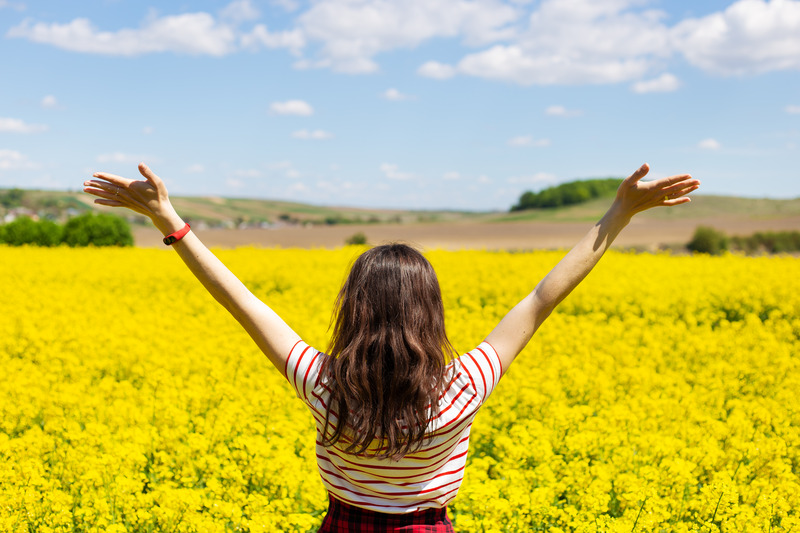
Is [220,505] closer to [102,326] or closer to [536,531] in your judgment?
[536,531]

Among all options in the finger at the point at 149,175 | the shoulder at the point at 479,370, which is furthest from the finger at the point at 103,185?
the shoulder at the point at 479,370

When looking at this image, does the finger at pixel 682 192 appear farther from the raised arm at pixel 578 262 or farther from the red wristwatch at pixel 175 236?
the red wristwatch at pixel 175 236

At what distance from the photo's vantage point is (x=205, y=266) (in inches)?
73.5

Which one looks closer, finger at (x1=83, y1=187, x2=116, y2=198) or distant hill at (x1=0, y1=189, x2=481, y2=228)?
finger at (x1=83, y1=187, x2=116, y2=198)

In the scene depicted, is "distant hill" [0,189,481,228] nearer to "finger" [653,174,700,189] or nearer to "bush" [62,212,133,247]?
"bush" [62,212,133,247]

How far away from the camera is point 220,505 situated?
10.5 ft

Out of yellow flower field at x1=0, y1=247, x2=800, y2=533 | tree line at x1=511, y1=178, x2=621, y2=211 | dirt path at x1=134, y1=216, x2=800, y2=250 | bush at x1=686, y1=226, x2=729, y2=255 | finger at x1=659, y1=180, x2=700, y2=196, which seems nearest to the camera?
finger at x1=659, y1=180, x2=700, y2=196

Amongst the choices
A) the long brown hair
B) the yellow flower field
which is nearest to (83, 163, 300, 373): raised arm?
→ the long brown hair

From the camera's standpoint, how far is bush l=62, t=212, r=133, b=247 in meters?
→ 19.4

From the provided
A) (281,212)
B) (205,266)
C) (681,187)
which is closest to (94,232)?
(205,266)

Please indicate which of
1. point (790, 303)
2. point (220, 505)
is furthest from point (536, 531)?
point (790, 303)

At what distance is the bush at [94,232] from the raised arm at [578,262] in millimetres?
19655

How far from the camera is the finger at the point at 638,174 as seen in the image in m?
1.93

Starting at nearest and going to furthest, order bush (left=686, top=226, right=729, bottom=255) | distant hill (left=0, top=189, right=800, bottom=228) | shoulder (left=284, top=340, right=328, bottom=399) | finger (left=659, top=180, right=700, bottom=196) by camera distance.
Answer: shoulder (left=284, top=340, right=328, bottom=399) < finger (left=659, top=180, right=700, bottom=196) < bush (left=686, top=226, right=729, bottom=255) < distant hill (left=0, top=189, right=800, bottom=228)
